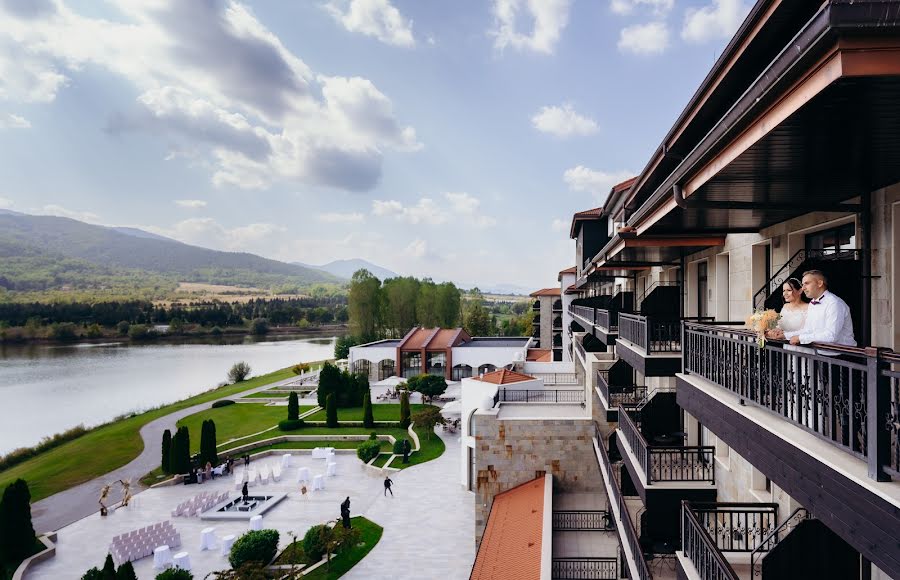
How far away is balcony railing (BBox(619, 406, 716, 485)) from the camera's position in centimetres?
799

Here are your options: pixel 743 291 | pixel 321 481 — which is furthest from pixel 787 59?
pixel 321 481

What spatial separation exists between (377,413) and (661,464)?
27503 millimetres

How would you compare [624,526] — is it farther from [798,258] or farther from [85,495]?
[85,495]

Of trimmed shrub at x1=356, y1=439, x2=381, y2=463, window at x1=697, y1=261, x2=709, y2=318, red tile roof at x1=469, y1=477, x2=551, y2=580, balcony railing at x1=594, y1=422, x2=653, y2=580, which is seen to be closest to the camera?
balcony railing at x1=594, y1=422, x2=653, y2=580

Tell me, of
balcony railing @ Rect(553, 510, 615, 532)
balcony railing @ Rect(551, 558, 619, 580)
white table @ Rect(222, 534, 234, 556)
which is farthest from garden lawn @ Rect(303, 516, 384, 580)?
balcony railing @ Rect(551, 558, 619, 580)

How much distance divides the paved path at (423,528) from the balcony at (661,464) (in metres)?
7.87

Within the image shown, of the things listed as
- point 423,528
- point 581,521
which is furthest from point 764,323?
point 423,528

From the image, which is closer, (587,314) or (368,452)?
(587,314)

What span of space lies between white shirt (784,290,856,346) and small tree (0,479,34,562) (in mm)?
21391

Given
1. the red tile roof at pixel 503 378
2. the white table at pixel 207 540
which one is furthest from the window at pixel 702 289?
the white table at pixel 207 540

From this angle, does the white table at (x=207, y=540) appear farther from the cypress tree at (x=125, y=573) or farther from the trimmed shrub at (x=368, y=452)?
the trimmed shrub at (x=368, y=452)

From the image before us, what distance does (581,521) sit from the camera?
1323 centimetres

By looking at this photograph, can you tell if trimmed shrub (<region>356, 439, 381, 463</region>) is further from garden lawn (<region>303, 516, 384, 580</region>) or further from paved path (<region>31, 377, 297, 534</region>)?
paved path (<region>31, 377, 297, 534</region>)

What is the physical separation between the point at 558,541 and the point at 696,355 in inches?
319
